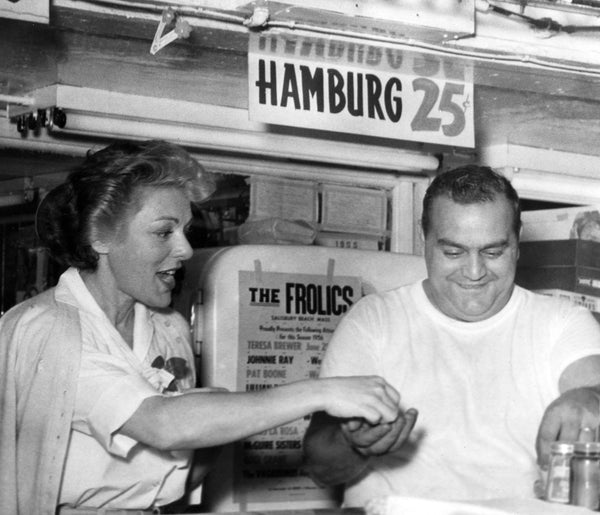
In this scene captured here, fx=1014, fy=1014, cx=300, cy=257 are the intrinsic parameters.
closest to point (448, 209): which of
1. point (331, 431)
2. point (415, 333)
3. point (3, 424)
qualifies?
point (415, 333)

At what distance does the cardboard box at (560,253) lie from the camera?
462 centimetres

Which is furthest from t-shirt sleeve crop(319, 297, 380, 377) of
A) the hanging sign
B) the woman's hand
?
the hanging sign

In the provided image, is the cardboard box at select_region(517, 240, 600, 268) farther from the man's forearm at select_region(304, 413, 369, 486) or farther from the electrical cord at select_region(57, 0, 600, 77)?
the man's forearm at select_region(304, 413, 369, 486)

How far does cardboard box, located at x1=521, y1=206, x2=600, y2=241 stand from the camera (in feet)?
15.4

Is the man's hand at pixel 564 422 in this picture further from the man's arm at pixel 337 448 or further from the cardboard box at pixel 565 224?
the cardboard box at pixel 565 224

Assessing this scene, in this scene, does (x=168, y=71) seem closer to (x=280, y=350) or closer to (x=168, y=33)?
(x=168, y=33)

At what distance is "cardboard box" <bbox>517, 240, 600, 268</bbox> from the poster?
1294 mm

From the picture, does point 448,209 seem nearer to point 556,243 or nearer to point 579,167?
point 556,243

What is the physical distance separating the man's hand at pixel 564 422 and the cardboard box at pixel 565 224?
7.62 ft

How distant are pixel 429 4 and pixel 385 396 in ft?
5.23

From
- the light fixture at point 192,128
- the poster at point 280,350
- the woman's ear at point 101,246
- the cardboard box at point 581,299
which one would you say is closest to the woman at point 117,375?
the woman's ear at point 101,246

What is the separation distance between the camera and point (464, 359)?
2.87 meters

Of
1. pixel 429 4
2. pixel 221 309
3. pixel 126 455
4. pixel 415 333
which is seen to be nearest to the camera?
pixel 126 455

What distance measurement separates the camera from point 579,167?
5066 mm
